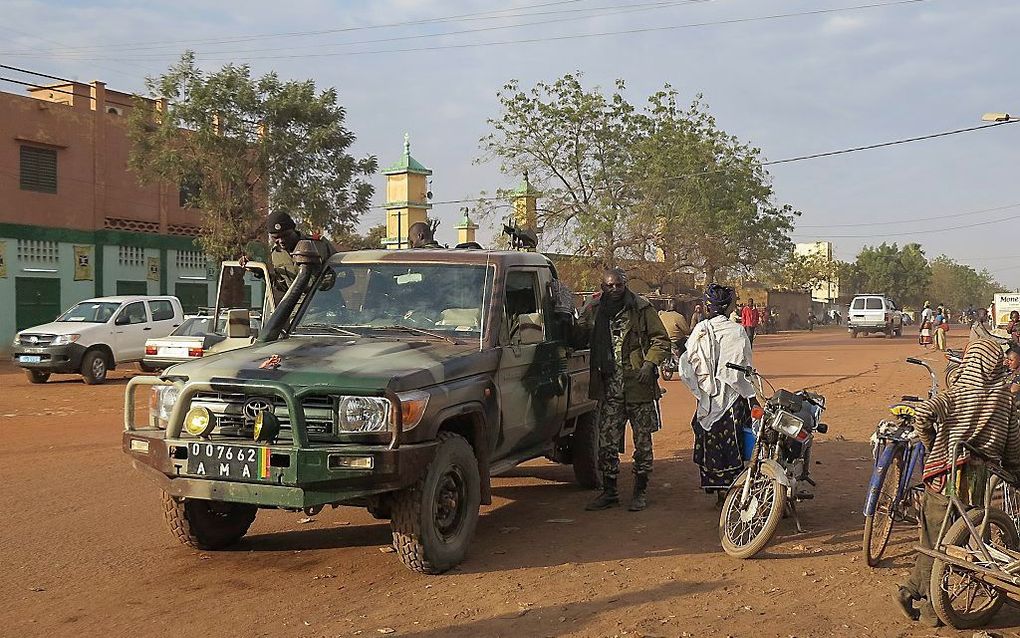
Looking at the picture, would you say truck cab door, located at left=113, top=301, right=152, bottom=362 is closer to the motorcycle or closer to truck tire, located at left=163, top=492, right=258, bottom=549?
truck tire, located at left=163, top=492, right=258, bottom=549

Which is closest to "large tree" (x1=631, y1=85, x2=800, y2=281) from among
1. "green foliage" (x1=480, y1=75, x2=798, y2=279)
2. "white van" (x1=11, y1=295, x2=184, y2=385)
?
"green foliage" (x1=480, y1=75, x2=798, y2=279)

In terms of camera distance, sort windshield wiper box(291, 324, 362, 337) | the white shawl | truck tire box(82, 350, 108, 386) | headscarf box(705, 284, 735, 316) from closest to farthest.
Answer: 1. windshield wiper box(291, 324, 362, 337)
2. the white shawl
3. headscarf box(705, 284, 735, 316)
4. truck tire box(82, 350, 108, 386)

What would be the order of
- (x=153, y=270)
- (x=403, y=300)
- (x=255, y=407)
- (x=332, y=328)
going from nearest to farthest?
(x=255, y=407)
(x=332, y=328)
(x=403, y=300)
(x=153, y=270)

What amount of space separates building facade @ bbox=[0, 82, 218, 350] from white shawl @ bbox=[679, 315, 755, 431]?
24281 mm

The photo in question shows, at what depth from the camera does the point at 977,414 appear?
507cm

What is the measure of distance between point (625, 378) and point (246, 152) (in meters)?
22.6

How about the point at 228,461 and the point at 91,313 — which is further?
the point at 91,313

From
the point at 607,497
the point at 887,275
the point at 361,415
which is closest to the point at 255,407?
the point at 361,415

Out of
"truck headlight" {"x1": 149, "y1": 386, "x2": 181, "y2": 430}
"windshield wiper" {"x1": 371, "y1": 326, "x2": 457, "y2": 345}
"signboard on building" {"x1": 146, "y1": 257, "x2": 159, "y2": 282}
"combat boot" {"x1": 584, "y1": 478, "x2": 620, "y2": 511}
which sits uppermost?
"signboard on building" {"x1": 146, "y1": 257, "x2": 159, "y2": 282}

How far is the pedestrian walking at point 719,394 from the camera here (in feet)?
23.7

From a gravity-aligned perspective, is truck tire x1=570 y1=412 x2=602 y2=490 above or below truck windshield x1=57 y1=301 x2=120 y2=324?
below

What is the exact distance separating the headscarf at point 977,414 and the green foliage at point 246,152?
24.7 metres

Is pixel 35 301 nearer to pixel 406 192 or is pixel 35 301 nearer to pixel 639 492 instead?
pixel 406 192

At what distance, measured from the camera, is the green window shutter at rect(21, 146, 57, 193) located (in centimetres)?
2920
